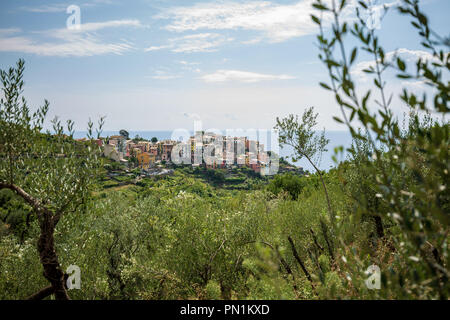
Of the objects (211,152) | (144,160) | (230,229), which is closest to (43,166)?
(230,229)

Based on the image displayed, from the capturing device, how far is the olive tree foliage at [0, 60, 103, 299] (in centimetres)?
427

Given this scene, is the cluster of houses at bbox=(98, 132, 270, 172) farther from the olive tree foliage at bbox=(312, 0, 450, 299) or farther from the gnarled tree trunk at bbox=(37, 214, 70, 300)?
the olive tree foliage at bbox=(312, 0, 450, 299)

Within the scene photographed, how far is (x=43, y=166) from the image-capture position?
4.90 meters

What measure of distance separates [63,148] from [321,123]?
6.07 metres

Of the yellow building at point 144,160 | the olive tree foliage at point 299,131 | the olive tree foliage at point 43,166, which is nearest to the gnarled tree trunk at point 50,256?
the olive tree foliage at point 43,166

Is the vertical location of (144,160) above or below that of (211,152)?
below

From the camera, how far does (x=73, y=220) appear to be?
5523 mm

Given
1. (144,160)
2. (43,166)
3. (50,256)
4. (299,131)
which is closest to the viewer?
(50,256)

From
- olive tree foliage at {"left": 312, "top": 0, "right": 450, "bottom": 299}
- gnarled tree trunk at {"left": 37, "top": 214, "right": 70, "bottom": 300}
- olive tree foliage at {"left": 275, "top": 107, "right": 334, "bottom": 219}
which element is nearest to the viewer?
olive tree foliage at {"left": 312, "top": 0, "right": 450, "bottom": 299}

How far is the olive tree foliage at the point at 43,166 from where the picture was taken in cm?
427

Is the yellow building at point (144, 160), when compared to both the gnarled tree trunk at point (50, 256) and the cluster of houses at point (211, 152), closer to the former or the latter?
the cluster of houses at point (211, 152)

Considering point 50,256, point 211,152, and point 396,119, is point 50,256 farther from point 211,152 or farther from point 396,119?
point 211,152

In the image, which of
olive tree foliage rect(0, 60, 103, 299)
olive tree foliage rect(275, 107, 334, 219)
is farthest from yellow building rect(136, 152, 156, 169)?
olive tree foliage rect(0, 60, 103, 299)
